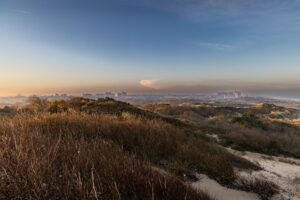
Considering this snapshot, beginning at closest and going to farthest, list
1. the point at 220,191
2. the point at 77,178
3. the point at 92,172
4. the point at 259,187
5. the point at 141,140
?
1. the point at 92,172
2. the point at 77,178
3. the point at 220,191
4. the point at 259,187
5. the point at 141,140

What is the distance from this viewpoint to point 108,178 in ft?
10.8

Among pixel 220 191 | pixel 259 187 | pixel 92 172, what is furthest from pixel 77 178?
pixel 259 187

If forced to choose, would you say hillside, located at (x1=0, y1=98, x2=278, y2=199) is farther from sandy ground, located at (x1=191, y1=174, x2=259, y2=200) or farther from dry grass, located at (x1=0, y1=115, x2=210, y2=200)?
sandy ground, located at (x1=191, y1=174, x2=259, y2=200)

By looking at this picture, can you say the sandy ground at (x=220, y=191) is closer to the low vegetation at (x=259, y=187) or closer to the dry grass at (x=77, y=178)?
the low vegetation at (x=259, y=187)

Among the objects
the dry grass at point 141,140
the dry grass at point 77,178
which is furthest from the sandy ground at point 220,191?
the dry grass at point 77,178

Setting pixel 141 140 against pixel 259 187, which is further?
pixel 141 140

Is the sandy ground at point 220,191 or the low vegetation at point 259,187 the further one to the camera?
the low vegetation at point 259,187

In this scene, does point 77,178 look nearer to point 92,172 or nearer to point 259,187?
point 92,172

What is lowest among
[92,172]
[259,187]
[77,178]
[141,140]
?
[259,187]

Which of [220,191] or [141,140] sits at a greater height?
[141,140]

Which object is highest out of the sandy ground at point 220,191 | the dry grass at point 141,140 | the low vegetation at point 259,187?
the dry grass at point 141,140

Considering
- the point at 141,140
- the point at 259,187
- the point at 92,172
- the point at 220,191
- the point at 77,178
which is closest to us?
the point at 92,172

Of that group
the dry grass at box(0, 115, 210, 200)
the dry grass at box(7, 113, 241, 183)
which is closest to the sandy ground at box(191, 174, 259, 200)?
the dry grass at box(7, 113, 241, 183)

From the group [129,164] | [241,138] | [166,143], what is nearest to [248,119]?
[241,138]
